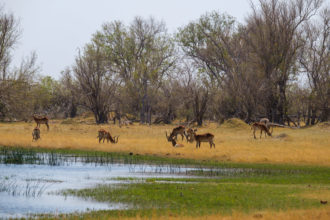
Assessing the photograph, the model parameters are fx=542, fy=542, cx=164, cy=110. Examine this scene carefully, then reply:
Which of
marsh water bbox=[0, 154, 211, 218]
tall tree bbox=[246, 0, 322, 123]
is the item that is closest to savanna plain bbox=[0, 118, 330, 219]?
marsh water bbox=[0, 154, 211, 218]

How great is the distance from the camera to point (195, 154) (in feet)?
87.6

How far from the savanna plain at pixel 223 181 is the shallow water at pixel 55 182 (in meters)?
0.75

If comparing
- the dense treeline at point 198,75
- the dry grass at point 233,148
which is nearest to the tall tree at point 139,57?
the dense treeline at point 198,75

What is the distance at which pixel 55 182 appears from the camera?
17.6m

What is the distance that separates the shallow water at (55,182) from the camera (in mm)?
12883

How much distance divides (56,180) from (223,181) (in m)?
A: 5.55

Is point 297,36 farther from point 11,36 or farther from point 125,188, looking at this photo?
point 125,188

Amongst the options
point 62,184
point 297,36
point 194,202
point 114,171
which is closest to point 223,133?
point 297,36

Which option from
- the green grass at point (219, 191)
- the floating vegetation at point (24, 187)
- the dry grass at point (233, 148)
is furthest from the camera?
the dry grass at point (233, 148)

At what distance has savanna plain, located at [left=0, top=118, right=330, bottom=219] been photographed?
12.1m

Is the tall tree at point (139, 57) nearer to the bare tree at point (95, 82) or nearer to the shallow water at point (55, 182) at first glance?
the bare tree at point (95, 82)

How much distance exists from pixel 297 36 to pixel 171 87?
18.8m

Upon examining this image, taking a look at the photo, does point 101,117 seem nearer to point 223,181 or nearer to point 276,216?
point 223,181

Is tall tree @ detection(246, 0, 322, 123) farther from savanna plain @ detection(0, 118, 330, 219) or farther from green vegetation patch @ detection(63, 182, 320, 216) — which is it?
green vegetation patch @ detection(63, 182, 320, 216)
